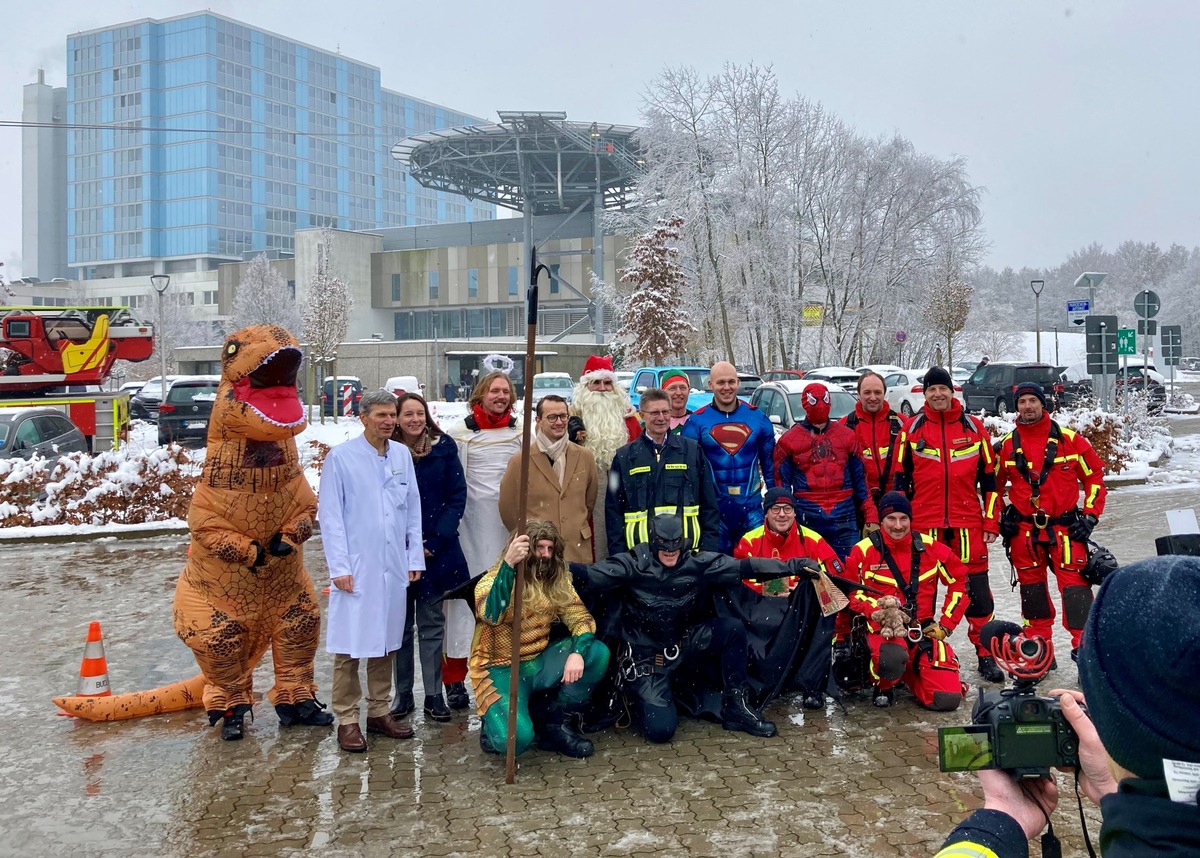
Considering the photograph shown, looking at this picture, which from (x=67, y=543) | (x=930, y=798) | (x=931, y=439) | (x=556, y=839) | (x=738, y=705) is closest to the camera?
(x=556, y=839)

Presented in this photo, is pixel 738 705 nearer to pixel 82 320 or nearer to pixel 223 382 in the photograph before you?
pixel 223 382

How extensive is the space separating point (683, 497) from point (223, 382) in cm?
265

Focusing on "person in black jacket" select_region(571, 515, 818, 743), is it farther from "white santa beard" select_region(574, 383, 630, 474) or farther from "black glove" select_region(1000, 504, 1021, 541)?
"black glove" select_region(1000, 504, 1021, 541)

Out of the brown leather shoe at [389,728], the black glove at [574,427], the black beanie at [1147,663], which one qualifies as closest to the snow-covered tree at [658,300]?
the black glove at [574,427]

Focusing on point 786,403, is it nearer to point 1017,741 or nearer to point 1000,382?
point 1000,382

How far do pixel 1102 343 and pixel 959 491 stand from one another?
39.1ft

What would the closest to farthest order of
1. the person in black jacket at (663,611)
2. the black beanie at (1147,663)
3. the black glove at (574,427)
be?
the black beanie at (1147,663) → the person in black jacket at (663,611) → the black glove at (574,427)

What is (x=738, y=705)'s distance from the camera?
556cm

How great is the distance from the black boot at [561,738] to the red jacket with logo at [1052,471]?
3.20 m

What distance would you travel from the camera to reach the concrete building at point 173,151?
348 ft

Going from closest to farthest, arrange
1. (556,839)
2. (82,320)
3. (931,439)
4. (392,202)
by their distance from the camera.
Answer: (556,839), (931,439), (82,320), (392,202)

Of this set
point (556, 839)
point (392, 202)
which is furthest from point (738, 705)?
point (392, 202)

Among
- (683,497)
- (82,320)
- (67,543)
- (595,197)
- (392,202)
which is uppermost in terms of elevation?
(392,202)

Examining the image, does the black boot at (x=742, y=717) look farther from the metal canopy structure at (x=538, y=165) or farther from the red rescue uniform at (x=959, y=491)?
the metal canopy structure at (x=538, y=165)
